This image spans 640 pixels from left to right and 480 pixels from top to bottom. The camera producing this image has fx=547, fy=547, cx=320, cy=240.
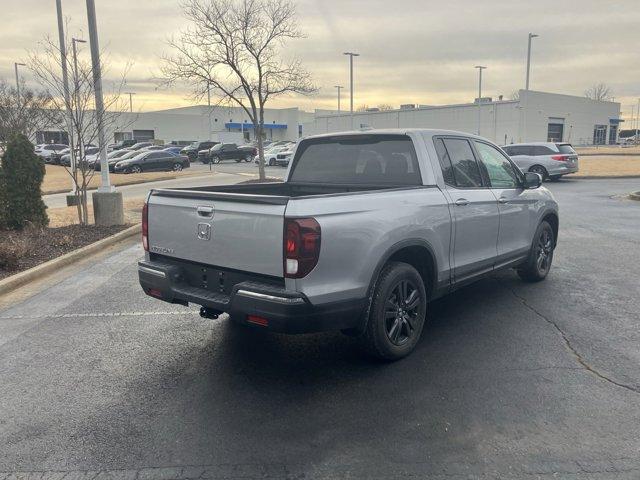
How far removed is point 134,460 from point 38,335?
280 centimetres

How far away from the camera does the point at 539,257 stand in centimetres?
689

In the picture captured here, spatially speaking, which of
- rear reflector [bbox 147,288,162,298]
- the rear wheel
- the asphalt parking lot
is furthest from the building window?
rear reflector [bbox 147,288,162,298]

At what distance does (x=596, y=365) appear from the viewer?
439 cm

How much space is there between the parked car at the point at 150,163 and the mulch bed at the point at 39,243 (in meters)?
25.6

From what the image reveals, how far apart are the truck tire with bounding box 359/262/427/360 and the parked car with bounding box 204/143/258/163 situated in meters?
43.6

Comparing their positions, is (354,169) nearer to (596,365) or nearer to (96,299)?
(596,365)

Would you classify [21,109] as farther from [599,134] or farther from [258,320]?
[599,134]

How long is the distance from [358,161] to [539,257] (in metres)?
2.94

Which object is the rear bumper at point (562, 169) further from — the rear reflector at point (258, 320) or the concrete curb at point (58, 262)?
the rear reflector at point (258, 320)

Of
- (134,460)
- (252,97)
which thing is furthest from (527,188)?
(252,97)

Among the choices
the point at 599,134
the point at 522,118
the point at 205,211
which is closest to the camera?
the point at 205,211

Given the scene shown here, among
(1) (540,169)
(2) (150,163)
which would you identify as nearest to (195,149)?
(2) (150,163)

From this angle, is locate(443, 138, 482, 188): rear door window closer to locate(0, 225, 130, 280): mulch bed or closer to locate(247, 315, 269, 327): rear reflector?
locate(247, 315, 269, 327): rear reflector

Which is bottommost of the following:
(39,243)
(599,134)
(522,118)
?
(39,243)
